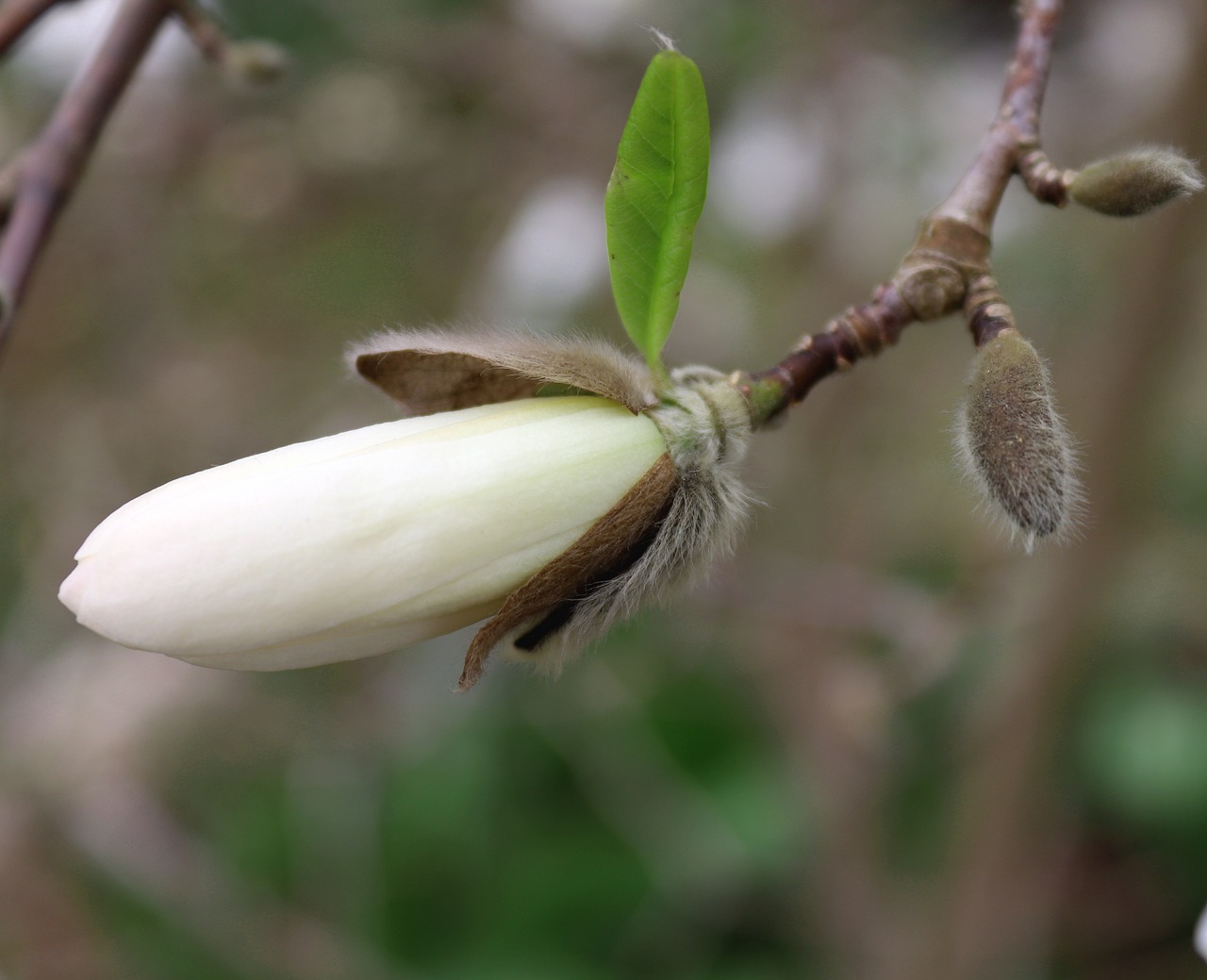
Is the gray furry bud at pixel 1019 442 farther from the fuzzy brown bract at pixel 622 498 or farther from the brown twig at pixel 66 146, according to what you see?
the brown twig at pixel 66 146

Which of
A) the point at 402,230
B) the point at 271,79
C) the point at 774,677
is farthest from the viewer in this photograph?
the point at 402,230

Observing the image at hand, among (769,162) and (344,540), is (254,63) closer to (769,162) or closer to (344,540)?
(344,540)

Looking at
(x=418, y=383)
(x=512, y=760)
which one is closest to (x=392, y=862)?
(x=512, y=760)

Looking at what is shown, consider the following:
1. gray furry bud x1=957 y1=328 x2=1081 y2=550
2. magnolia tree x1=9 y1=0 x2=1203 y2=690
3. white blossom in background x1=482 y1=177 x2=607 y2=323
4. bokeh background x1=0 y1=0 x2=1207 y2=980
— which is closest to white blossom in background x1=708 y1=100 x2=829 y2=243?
bokeh background x1=0 y1=0 x2=1207 y2=980

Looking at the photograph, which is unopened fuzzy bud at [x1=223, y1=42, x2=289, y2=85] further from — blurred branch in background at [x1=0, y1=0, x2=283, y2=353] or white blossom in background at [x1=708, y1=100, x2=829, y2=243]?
white blossom in background at [x1=708, y1=100, x2=829, y2=243]

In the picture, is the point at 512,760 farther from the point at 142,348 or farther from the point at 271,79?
the point at 271,79
